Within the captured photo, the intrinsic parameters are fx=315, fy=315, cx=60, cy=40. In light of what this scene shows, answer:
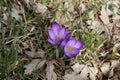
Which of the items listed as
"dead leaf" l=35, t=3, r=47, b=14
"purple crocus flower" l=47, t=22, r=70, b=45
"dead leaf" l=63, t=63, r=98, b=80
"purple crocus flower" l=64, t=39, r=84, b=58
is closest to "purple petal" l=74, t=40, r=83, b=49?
"purple crocus flower" l=64, t=39, r=84, b=58

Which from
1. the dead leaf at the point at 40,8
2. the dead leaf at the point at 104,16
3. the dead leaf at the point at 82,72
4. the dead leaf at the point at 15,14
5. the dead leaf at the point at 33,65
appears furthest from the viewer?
the dead leaf at the point at 104,16

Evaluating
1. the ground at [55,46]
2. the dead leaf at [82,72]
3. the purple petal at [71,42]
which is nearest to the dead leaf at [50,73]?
the ground at [55,46]

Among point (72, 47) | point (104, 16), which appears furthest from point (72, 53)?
point (104, 16)

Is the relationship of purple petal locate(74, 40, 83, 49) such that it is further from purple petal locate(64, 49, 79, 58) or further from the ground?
the ground

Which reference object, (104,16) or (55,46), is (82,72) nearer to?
(55,46)

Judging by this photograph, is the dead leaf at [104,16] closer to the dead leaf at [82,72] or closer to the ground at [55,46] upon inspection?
the ground at [55,46]
